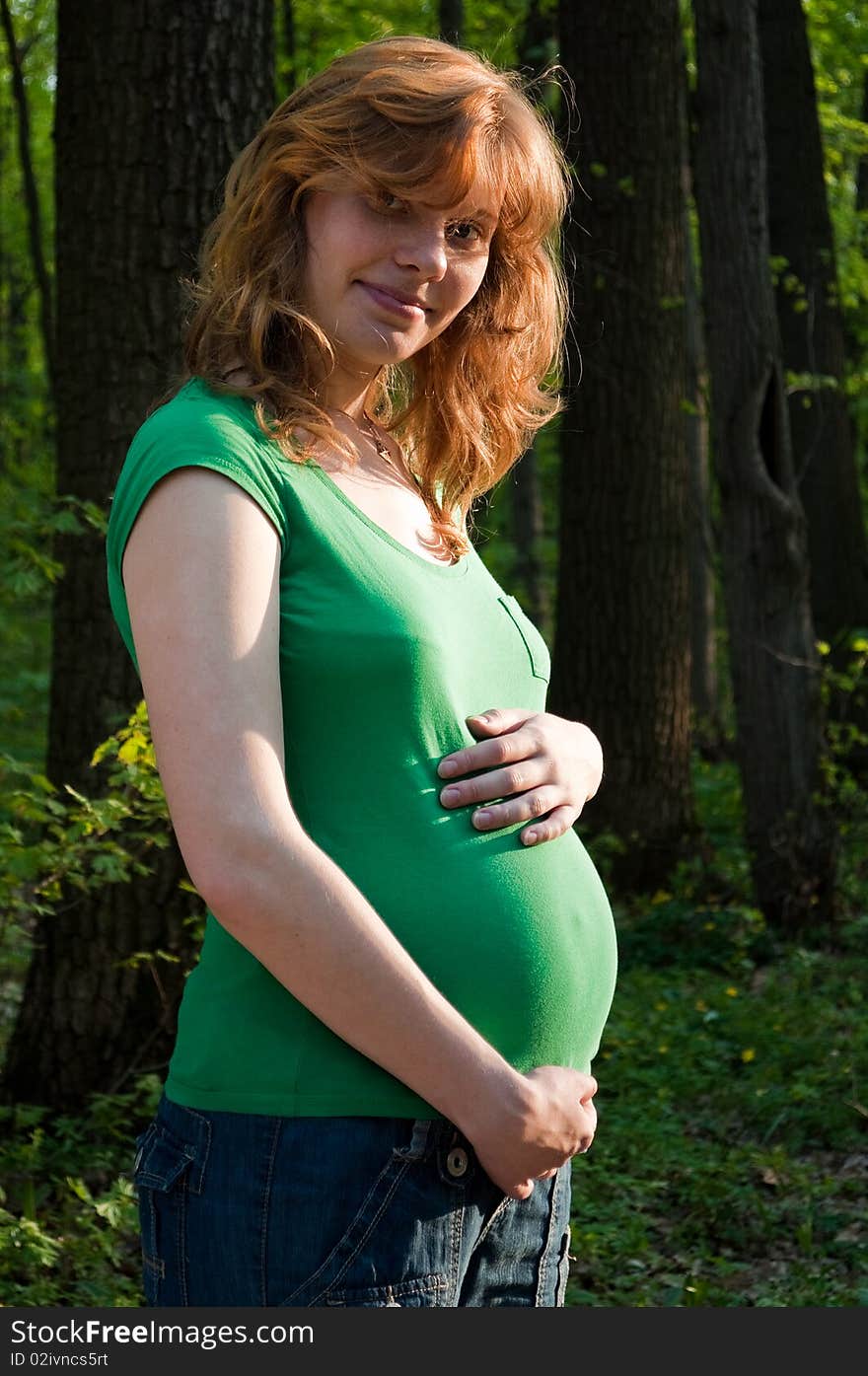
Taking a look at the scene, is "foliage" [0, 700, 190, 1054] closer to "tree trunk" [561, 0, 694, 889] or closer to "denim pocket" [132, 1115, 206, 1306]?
"denim pocket" [132, 1115, 206, 1306]

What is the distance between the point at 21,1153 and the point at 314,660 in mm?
2719

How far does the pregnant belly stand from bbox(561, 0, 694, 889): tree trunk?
5366 mm

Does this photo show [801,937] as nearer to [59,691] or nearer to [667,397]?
[667,397]

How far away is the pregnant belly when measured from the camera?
1520mm

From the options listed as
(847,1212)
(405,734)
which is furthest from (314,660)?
(847,1212)

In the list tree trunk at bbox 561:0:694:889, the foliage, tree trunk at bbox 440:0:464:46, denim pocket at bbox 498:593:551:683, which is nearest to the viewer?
denim pocket at bbox 498:593:551:683

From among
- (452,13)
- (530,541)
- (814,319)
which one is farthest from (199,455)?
(530,541)

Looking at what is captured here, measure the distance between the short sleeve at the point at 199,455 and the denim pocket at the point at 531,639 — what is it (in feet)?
1.45

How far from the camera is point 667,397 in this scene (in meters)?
7.05

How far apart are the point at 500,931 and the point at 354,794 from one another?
24cm

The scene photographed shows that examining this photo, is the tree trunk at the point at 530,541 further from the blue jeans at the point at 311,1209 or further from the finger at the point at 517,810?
the blue jeans at the point at 311,1209

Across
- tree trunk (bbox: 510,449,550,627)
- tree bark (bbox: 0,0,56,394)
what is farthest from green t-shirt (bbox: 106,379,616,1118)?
tree trunk (bbox: 510,449,550,627)

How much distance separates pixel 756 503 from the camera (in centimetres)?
618

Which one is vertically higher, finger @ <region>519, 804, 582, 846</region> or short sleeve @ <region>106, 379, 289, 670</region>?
short sleeve @ <region>106, 379, 289, 670</region>
